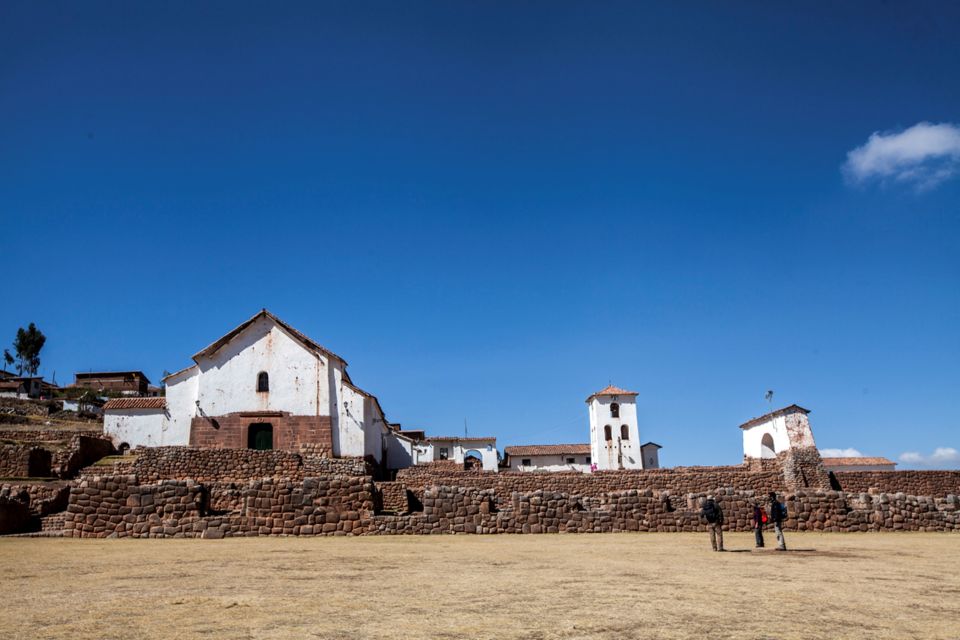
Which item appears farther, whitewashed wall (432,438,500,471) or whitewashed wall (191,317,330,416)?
whitewashed wall (432,438,500,471)

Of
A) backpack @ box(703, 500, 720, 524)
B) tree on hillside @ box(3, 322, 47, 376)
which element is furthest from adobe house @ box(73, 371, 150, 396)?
backpack @ box(703, 500, 720, 524)

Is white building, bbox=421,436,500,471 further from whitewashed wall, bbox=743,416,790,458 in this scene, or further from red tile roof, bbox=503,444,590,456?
whitewashed wall, bbox=743,416,790,458

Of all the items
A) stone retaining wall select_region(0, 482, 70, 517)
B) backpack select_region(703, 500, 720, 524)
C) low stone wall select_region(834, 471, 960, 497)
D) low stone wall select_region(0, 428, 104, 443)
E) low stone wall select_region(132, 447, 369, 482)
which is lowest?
low stone wall select_region(834, 471, 960, 497)

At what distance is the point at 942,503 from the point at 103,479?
22.3 m

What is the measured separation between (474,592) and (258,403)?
89.6 ft

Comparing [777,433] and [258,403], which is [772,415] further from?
[258,403]

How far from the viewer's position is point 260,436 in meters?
33.1

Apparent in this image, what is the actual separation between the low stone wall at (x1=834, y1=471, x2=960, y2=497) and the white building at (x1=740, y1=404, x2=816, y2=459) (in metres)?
3.94

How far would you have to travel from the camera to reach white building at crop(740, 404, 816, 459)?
35000mm

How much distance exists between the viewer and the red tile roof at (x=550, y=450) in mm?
63750

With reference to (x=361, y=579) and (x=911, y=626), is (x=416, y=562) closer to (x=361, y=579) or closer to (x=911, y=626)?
(x=361, y=579)

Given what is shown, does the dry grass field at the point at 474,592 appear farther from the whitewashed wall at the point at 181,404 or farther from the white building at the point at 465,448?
the white building at the point at 465,448

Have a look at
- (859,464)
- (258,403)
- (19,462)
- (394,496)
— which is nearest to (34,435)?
(258,403)

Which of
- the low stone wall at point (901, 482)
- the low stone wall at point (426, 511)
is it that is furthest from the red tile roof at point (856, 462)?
the low stone wall at point (426, 511)
